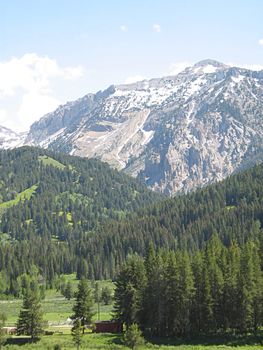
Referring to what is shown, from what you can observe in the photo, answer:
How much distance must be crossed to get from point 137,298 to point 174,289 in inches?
310

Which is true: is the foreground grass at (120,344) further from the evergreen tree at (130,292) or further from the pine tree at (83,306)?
the pine tree at (83,306)

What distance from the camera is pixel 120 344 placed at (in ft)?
284

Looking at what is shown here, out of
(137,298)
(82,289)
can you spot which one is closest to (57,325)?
(82,289)

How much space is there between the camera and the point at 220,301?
92.8 m

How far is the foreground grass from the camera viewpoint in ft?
268

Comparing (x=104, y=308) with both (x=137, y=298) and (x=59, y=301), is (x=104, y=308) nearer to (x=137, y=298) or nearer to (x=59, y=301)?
(x=59, y=301)

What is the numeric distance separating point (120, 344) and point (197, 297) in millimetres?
16465

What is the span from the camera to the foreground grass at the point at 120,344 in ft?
268

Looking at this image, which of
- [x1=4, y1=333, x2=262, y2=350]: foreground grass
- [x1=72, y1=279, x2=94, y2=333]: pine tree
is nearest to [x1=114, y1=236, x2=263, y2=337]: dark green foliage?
[x1=4, y1=333, x2=262, y2=350]: foreground grass

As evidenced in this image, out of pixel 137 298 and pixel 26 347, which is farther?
pixel 137 298

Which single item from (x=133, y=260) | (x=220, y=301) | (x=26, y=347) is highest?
(x=133, y=260)

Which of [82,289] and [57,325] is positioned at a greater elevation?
[82,289]

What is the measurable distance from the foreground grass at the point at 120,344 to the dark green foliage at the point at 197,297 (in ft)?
17.9

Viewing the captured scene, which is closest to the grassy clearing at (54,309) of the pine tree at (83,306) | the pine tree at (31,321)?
the pine tree at (83,306)
